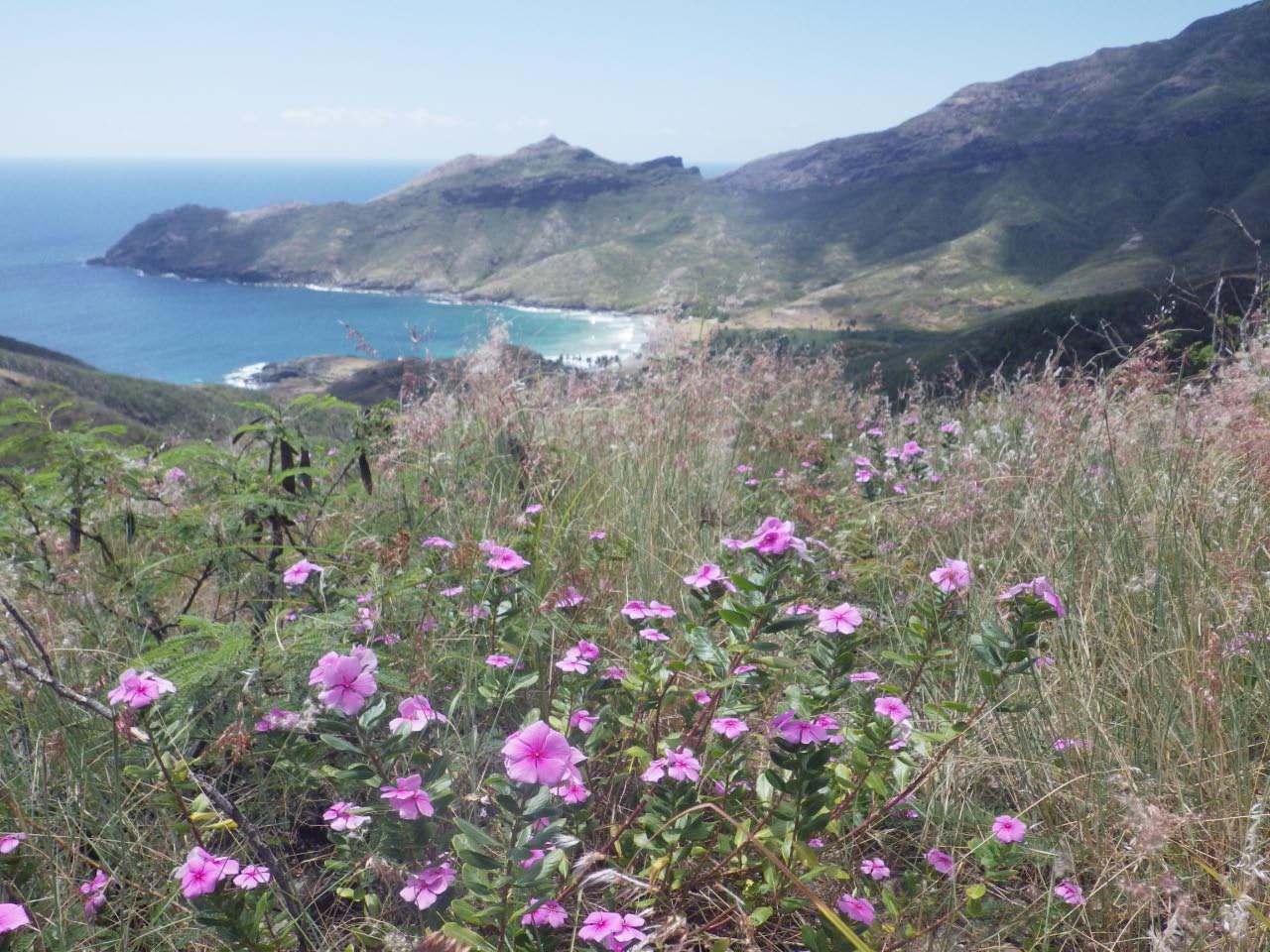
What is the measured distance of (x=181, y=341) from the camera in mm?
112312

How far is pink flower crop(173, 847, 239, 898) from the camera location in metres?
1.21

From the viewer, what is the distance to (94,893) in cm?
150

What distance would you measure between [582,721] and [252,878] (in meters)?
0.65

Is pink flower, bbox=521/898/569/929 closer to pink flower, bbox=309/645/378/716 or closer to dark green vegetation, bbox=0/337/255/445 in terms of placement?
pink flower, bbox=309/645/378/716

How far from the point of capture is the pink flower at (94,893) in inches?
57.7

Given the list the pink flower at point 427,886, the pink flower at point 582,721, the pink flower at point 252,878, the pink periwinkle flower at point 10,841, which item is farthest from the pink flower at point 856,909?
the pink periwinkle flower at point 10,841

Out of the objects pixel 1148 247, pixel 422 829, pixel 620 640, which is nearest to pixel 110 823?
pixel 422 829

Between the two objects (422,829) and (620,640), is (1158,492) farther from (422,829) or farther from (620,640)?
(422,829)

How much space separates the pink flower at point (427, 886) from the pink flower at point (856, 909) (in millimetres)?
702

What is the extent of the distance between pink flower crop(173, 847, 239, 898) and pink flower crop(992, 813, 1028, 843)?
4.54 ft

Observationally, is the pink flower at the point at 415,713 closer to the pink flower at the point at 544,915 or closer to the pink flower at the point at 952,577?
the pink flower at the point at 544,915

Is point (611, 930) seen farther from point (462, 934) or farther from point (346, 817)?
point (346, 817)

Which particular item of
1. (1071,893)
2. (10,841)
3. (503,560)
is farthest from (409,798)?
(1071,893)

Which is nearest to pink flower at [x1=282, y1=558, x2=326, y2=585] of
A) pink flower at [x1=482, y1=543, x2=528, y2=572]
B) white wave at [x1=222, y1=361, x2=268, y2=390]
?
pink flower at [x1=482, y1=543, x2=528, y2=572]
